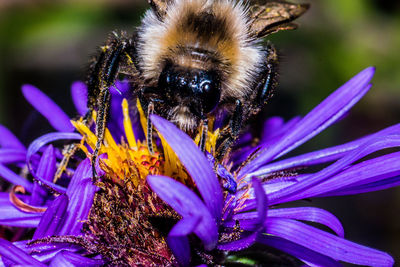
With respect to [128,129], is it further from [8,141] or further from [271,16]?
[271,16]

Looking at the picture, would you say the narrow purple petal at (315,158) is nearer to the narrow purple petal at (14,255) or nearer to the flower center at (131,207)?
the flower center at (131,207)

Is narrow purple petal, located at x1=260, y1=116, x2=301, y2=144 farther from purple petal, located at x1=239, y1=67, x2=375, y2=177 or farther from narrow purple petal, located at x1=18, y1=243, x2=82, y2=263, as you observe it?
narrow purple petal, located at x1=18, y1=243, x2=82, y2=263

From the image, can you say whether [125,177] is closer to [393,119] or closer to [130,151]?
[130,151]

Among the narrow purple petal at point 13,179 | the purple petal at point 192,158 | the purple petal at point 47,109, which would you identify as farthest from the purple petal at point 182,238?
the purple petal at point 47,109

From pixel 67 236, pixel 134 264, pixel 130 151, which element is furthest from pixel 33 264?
pixel 130 151

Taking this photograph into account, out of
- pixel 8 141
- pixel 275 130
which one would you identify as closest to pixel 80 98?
pixel 8 141

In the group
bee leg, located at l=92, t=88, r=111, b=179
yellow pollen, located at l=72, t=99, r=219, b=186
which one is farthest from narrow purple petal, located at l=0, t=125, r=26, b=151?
bee leg, located at l=92, t=88, r=111, b=179
